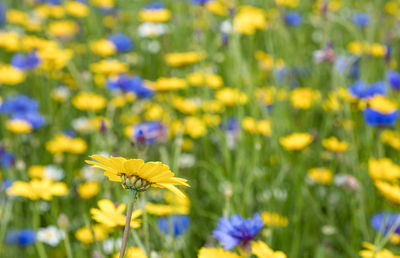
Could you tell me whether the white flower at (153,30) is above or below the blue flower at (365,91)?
above

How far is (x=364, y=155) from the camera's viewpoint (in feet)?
4.66

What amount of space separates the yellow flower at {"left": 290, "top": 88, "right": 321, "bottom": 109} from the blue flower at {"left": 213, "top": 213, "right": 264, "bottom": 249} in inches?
40.7

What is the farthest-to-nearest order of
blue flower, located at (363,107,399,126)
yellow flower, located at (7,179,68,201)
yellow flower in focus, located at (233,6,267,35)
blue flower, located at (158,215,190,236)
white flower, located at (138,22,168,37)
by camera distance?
white flower, located at (138,22,168,37) < yellow flower in focus, located at (233,6,267,35) < blue flower, located at (363,107,399,126) < blue flower, located at (158,215,190,236) < yellow flower, located at (7,179,68,201)

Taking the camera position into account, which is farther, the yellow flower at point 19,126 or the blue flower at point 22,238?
the yellow flower at point 19,126

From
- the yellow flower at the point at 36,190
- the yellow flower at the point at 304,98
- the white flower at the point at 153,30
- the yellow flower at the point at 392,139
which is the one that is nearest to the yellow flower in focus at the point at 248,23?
the yellow flower at the point at 304,98

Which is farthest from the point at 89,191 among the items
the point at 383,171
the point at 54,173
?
the point at 383,171

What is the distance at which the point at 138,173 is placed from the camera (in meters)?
0.51

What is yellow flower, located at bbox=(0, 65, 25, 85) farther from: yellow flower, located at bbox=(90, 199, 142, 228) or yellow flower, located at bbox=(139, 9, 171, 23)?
yellow flower, located at bbox=(90, 199, 142, 228)

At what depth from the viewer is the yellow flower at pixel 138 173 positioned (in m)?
0.49

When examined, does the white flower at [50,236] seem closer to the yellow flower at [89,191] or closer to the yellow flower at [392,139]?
the yellow flower at [89,191]

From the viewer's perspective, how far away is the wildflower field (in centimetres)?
92

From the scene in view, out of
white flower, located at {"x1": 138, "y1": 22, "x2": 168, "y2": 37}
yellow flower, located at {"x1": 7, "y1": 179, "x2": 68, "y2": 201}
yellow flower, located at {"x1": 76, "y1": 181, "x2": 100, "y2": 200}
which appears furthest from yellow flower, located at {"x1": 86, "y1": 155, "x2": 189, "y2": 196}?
white flower, located at {"x1": 138, "y1": 22, "x2": 168, "y2": 37}

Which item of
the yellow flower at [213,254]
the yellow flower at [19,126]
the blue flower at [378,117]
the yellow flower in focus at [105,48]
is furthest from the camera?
the yellow flower in focus at [105,48]

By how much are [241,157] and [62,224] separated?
524 millimetres
